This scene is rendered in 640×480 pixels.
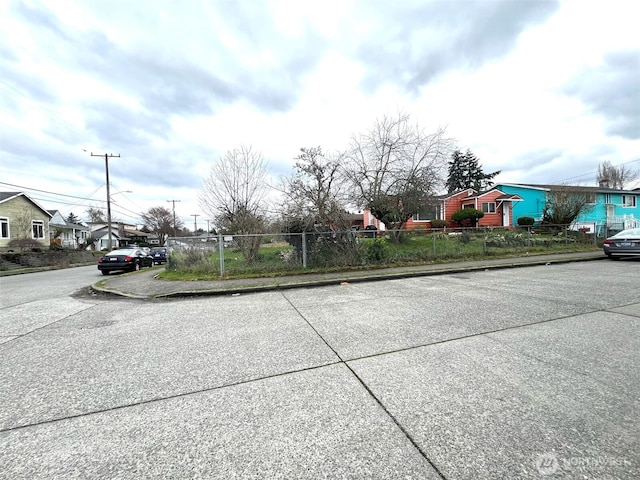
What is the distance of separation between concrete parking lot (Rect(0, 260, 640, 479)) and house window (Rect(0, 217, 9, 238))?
30658 mm

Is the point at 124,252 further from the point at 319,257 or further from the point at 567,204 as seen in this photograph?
the point at 567,204

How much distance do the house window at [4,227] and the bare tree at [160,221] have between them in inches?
1498

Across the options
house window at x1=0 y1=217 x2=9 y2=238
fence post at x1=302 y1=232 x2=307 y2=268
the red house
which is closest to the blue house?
the red house

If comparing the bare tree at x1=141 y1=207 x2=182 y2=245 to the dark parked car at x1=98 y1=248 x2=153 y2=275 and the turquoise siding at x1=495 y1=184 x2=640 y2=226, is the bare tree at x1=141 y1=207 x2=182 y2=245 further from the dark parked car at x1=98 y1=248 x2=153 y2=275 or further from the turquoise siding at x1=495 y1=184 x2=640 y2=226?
the turquoise siding at x1=495 y1=184 x2=640 y2=226

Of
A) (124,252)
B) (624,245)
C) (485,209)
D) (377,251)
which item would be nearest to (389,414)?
(377,251)

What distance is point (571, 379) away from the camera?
9.27 ft

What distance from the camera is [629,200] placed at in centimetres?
2970

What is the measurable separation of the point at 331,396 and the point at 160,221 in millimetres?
71943

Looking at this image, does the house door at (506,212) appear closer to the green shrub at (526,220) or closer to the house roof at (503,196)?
the house roof at (503,196)

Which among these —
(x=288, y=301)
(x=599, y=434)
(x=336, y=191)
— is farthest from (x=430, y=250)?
(x=599, y=434)

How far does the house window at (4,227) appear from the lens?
25.5 meters

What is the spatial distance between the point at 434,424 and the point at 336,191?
37.0 feet

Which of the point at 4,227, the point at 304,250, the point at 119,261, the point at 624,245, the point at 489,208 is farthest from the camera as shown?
the point at 489,208

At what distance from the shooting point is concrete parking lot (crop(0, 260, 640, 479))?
188cm
